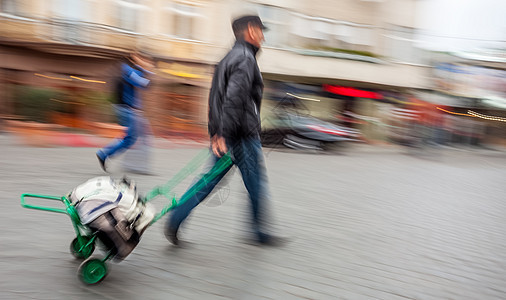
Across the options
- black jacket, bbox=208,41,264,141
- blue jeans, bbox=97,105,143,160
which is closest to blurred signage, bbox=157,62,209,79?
blue jeans, bbox=97,105,143,160

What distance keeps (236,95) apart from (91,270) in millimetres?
1598

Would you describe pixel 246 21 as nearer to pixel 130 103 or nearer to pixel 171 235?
pixel 171 235

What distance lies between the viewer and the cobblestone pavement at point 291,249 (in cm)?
338

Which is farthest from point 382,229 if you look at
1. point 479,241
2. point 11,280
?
point 11,280

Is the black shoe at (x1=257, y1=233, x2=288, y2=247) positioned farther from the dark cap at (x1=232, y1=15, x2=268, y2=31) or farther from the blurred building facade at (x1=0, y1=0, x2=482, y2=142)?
the blurred building facade at (x1=0, y1=0, x2=482, y2=142)

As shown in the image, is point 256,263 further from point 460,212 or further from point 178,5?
point 178,5

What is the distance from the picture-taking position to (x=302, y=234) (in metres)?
4.87

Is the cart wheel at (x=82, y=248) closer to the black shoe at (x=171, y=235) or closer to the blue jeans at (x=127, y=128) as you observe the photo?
the black shoe at (x=171, y=235)

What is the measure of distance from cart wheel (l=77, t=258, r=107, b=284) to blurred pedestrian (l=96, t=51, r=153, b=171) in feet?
13.4

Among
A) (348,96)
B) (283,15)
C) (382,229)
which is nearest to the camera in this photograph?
(382,229)

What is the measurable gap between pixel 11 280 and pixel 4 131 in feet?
35.9

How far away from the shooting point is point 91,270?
322cm

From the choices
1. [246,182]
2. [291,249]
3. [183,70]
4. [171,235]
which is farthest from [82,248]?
[183,70]

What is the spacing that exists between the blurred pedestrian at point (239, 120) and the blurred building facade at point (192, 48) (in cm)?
1130
